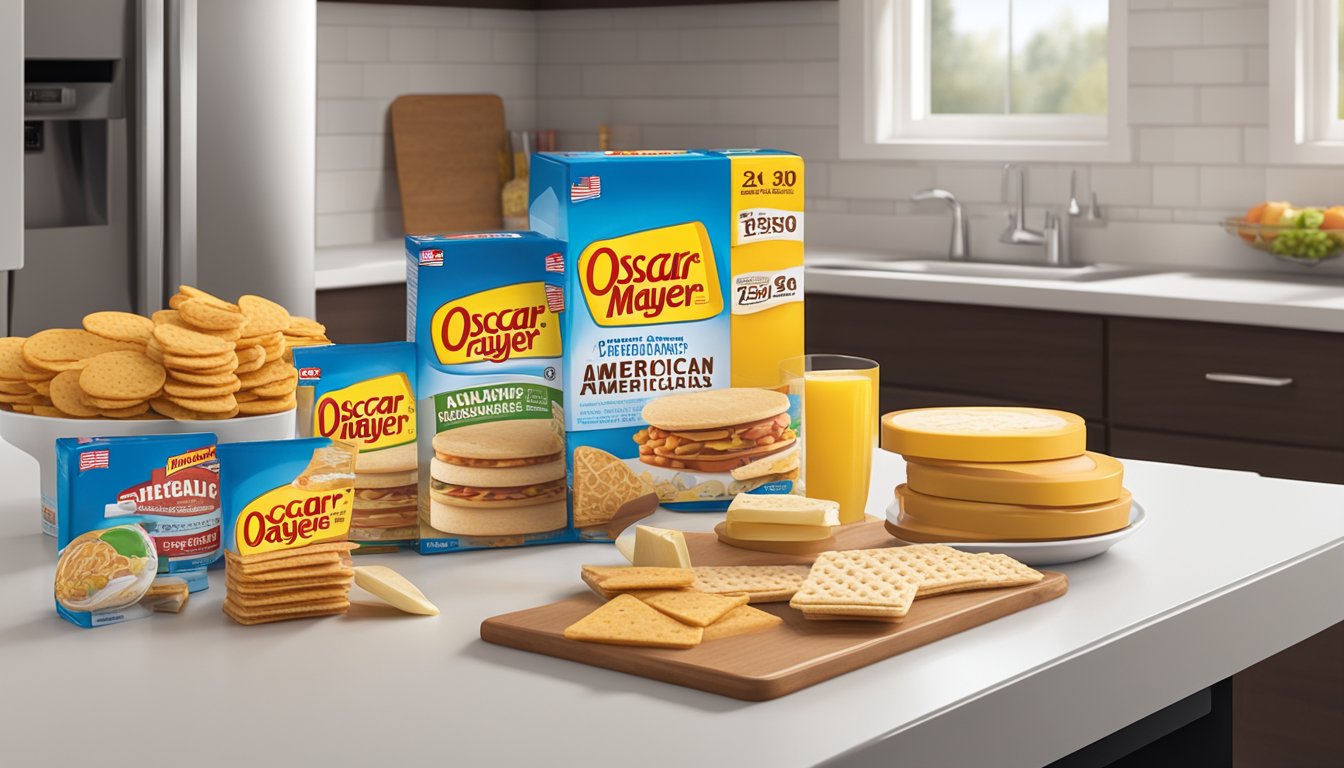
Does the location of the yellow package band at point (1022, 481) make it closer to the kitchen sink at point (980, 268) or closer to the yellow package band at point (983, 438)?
the yellow package band at point (983, 438)

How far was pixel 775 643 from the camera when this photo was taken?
105cm

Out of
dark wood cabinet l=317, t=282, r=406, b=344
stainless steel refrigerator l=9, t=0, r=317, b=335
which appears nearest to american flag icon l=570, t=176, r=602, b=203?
stainless steel refrigerator l=9, t=0, r=317, b=335

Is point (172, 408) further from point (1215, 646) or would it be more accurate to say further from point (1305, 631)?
point (1305, 631)

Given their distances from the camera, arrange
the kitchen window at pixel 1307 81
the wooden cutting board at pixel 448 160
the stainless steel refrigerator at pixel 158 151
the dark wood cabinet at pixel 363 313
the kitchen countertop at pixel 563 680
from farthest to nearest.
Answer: the wooden cutting board at pixel 448 160, the dark wood cabinet at pixel 363 313, the kitchen window at pixel 1307 81, the stainless steel refrigerator at pixel 158 151, the kitchen countertop at pixel 563 680

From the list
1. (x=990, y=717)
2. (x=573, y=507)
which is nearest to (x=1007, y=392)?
(x=573, y=507)

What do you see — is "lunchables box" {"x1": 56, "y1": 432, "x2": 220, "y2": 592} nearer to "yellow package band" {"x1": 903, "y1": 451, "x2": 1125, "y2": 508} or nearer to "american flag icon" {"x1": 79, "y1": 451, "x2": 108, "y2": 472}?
"american flag icon" {"x1": 79, "y1": 451, "x2": 108, "y2": 472}

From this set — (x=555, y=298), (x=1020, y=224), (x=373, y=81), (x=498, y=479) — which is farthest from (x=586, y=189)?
(x=373, y=81)

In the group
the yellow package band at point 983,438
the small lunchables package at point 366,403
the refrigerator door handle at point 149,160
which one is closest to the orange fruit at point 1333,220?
the yellow package band at point 983,438

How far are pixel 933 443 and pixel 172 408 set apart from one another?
63 cm

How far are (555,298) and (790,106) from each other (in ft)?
10.8

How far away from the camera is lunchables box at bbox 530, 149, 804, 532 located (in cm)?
137

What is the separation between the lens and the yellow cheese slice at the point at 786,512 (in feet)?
4.17

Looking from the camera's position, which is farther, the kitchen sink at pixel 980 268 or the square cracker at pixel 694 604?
the kitchen sink at pixel 980 268

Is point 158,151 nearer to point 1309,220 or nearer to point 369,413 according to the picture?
point 369,413
